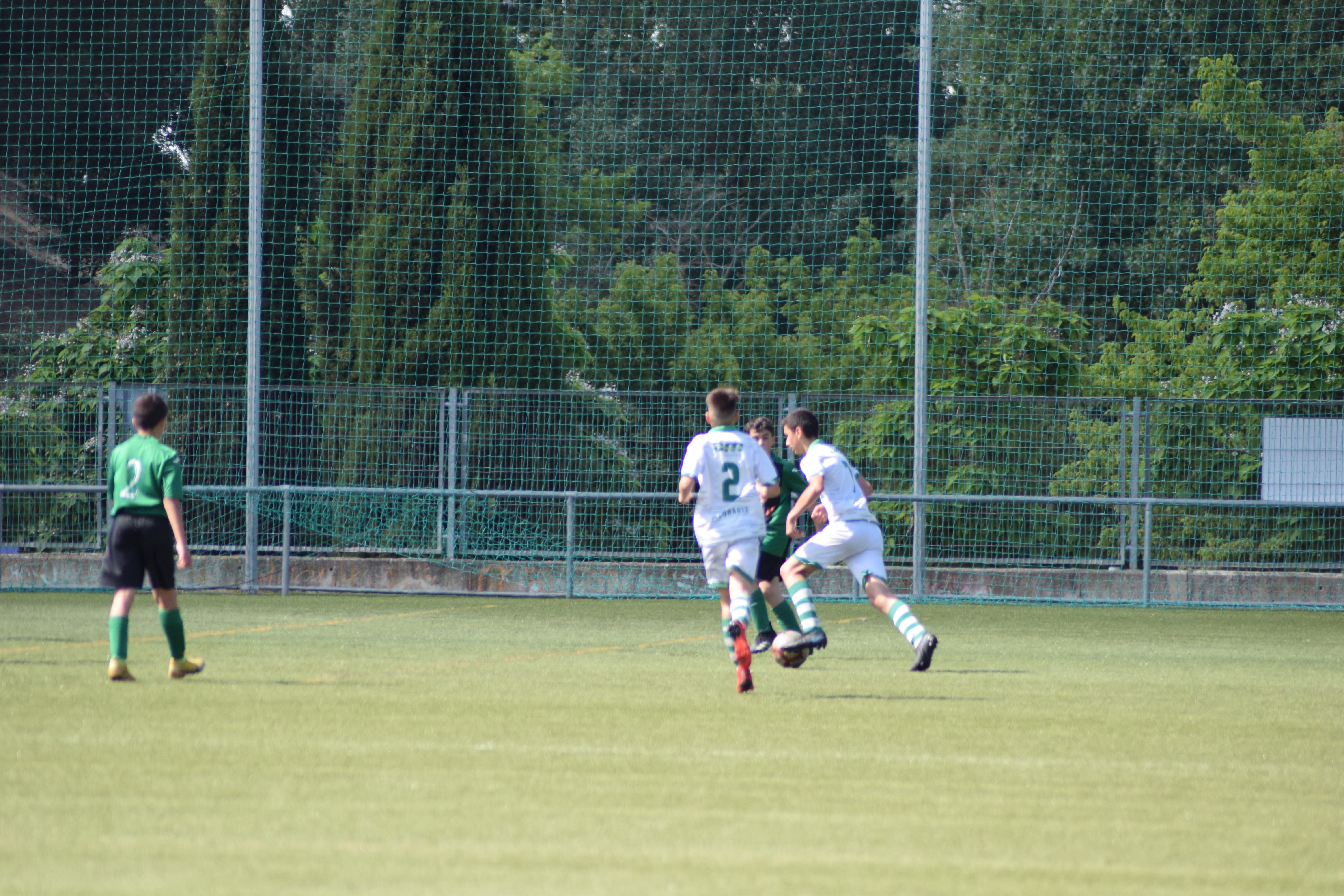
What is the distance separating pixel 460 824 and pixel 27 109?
2513 cm

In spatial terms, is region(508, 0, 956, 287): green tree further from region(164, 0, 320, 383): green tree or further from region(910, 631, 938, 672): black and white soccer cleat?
region(910, 631, 938, 672): black and white soccer cleat

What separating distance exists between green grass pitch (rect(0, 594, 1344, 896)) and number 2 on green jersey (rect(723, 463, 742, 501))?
106cm

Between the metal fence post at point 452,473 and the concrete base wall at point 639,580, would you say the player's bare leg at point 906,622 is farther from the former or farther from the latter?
the metal fence post at point 452,473

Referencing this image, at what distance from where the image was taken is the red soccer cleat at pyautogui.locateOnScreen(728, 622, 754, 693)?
897 centimetres

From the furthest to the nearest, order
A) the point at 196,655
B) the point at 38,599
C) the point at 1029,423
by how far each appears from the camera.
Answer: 1. the point at 1029,423
2. the point at 38,599
3. the point at 196,655

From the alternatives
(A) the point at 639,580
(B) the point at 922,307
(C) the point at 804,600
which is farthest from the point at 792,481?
(A) the point at 639,580

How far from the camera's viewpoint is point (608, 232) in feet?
97.2

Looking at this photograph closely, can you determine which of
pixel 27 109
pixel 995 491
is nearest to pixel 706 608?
pixel 995 491

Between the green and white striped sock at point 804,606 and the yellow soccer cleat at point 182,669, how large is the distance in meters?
3.38

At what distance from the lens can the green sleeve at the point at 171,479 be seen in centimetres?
911

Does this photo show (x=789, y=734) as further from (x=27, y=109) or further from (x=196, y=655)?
(x=27, y=109)

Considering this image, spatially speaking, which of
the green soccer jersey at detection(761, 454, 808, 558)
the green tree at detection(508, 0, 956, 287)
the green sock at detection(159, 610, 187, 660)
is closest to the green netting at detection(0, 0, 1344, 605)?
the green tree at detection(508, 0, 956, 287)

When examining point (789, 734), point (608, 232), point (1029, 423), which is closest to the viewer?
point (789, 734)

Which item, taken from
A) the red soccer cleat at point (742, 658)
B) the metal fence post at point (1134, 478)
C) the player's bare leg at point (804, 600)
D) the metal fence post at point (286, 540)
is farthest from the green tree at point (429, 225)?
the red soccer cleat at point (742, 658)
